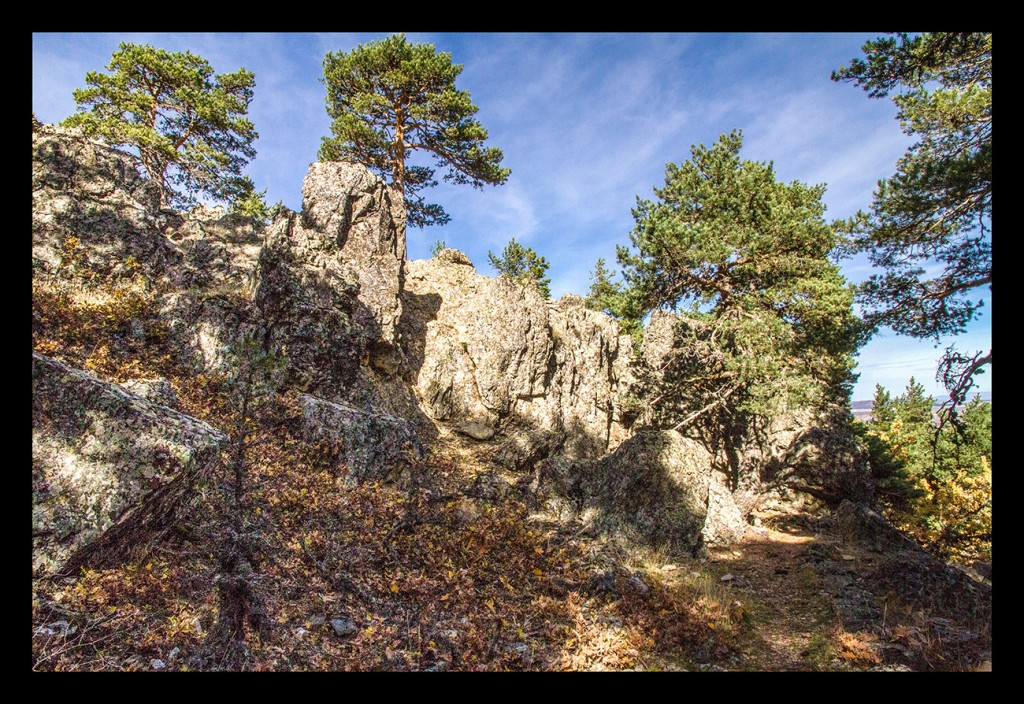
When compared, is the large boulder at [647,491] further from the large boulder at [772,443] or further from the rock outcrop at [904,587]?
the large boulder at [772,443]

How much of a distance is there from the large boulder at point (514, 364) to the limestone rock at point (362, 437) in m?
3.38

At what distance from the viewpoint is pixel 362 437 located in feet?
35.9

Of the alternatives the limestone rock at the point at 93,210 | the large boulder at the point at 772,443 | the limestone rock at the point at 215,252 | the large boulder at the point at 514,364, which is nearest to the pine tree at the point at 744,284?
the large boulder at the point at 772,443

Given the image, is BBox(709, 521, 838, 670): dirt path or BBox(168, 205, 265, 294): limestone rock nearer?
BBox(709, 521, 838, 670): dirt path

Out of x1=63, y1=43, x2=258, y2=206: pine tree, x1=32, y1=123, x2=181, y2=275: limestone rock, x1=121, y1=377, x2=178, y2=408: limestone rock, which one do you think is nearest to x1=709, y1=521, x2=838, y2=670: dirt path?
x1=121, y1=377, x2=178, y2=408: limestone rock

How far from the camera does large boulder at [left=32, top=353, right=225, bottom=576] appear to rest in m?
5.45

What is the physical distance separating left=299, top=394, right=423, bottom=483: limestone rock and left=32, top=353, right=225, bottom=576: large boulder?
4.03m

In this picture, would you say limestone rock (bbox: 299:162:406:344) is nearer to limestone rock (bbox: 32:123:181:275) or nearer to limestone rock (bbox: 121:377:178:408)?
limestone rock (bbox: 32:123:181:275)

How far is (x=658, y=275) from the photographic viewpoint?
1659 centimetres
